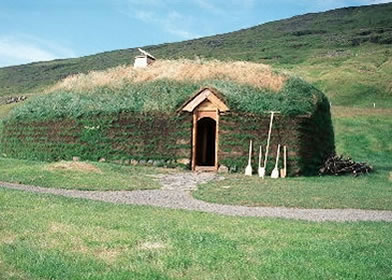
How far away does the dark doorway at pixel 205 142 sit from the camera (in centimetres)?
2977

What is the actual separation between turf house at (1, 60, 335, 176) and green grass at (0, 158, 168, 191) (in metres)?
3.85

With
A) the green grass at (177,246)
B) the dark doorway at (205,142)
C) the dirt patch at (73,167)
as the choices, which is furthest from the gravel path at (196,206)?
the dark doorway at (205,142)

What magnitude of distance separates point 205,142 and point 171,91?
396 centimetres

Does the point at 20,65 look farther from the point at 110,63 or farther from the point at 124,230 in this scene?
the point at 124,230

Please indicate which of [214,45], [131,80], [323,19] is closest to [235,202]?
[131,80]

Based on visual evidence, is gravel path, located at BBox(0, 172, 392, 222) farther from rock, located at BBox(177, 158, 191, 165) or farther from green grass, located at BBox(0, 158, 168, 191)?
rock, located at BBox(177, 158, 191, 165)

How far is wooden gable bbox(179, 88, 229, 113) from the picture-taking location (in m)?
26.5

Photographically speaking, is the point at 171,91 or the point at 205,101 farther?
the point at 171,91

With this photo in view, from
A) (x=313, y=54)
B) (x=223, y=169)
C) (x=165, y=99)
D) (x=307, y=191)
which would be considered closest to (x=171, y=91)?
(x=165, y=99)

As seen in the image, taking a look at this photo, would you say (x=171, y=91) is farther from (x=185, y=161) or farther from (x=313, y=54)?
(x=313, y=54)

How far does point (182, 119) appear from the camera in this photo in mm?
26859

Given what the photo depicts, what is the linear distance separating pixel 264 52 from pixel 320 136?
8803 centimetres

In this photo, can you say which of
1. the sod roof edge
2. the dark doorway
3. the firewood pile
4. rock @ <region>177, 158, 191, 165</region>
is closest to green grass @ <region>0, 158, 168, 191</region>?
rock @ <region>177, 158, 191, 165</region>

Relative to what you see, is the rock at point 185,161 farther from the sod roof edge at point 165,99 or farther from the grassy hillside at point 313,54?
the grassy hillside at point 313,54
